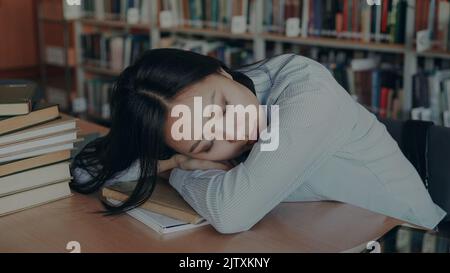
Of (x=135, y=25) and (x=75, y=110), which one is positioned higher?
(x=135, y=25)

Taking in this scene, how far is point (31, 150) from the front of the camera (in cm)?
101

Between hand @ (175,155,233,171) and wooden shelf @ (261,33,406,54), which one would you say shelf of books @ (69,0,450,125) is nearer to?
wooden shelf @ (261,33,406,54)

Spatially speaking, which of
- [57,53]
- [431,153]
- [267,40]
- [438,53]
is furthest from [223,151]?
[57,53]

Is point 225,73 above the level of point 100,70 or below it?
above

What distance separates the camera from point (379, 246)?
821 mm

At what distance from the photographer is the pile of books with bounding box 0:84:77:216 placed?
3.21 ft

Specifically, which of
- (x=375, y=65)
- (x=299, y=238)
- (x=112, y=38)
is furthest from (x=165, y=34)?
(x=299, y=238)

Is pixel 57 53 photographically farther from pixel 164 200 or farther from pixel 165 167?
pixel 164 200

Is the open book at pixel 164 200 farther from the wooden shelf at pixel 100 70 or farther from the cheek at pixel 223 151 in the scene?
the wooden shelf at pixel 100 70

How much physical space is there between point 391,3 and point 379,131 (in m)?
1.16

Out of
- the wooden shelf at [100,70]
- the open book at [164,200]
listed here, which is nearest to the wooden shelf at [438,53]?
the open book at [164,200]

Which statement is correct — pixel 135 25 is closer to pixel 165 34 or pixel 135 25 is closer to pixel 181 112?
pixel 165 34

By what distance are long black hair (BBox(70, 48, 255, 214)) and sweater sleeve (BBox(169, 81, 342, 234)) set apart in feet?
0.22

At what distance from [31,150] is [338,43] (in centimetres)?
154
